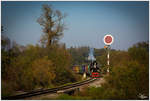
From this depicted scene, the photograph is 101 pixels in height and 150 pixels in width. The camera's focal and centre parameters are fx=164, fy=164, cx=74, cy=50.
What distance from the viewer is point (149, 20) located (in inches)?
265

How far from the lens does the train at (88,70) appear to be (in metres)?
7.32

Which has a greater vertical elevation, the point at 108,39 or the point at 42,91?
the point at 108,39

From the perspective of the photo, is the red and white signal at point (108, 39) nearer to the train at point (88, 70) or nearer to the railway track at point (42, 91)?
the train at point (88, 70)

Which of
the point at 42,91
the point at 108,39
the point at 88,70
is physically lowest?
the point at 42,91

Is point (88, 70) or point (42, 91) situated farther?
point (88, 70)

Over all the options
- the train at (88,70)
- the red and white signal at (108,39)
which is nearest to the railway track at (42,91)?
the train at (88,70)

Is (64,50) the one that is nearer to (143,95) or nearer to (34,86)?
(34,86)

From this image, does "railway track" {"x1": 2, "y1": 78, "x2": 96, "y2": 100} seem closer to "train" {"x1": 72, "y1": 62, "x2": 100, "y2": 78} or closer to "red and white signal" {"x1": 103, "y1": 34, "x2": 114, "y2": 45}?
"train" {"x1": 72, "y1": 62, "x2": 100, "y2": 78}

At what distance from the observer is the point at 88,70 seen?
24.3 feet

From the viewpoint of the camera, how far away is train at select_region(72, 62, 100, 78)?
7321 millimetres

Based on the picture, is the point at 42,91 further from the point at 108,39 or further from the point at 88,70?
the point at 108,39

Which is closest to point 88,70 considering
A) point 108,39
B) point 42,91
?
point 108,39

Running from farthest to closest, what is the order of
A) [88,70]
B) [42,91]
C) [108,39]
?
[88,70] → [108,39] → [42,91]

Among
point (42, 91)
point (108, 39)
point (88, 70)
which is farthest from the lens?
point (88, 70)
